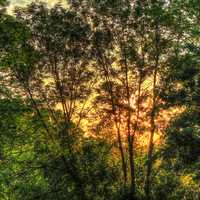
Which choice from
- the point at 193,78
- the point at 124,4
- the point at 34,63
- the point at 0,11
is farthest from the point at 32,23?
the point at 193,78

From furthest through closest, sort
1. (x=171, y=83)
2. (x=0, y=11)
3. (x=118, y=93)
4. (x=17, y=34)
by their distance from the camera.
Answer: (x=118, y=93)
(x=171, y=83)
(x=0, y=11)
(x=17, y=34)

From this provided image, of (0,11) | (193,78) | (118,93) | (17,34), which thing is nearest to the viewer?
(17,34)

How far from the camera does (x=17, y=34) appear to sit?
1780 cm

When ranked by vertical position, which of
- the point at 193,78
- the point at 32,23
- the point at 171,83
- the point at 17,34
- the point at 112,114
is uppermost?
the point at 17,34

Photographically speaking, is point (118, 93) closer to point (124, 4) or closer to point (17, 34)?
point (124, 4)

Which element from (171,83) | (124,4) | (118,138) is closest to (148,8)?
(124,4)

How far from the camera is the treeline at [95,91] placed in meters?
29.5

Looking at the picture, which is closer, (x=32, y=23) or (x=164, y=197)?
(x=32, y=23)

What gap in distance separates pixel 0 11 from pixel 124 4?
13682mm

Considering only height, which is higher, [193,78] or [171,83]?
[193,78]

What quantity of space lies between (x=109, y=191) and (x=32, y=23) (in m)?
15.2

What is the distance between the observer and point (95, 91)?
33.1 meters

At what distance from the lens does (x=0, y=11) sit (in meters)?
19.2

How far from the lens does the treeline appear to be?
29547mm
